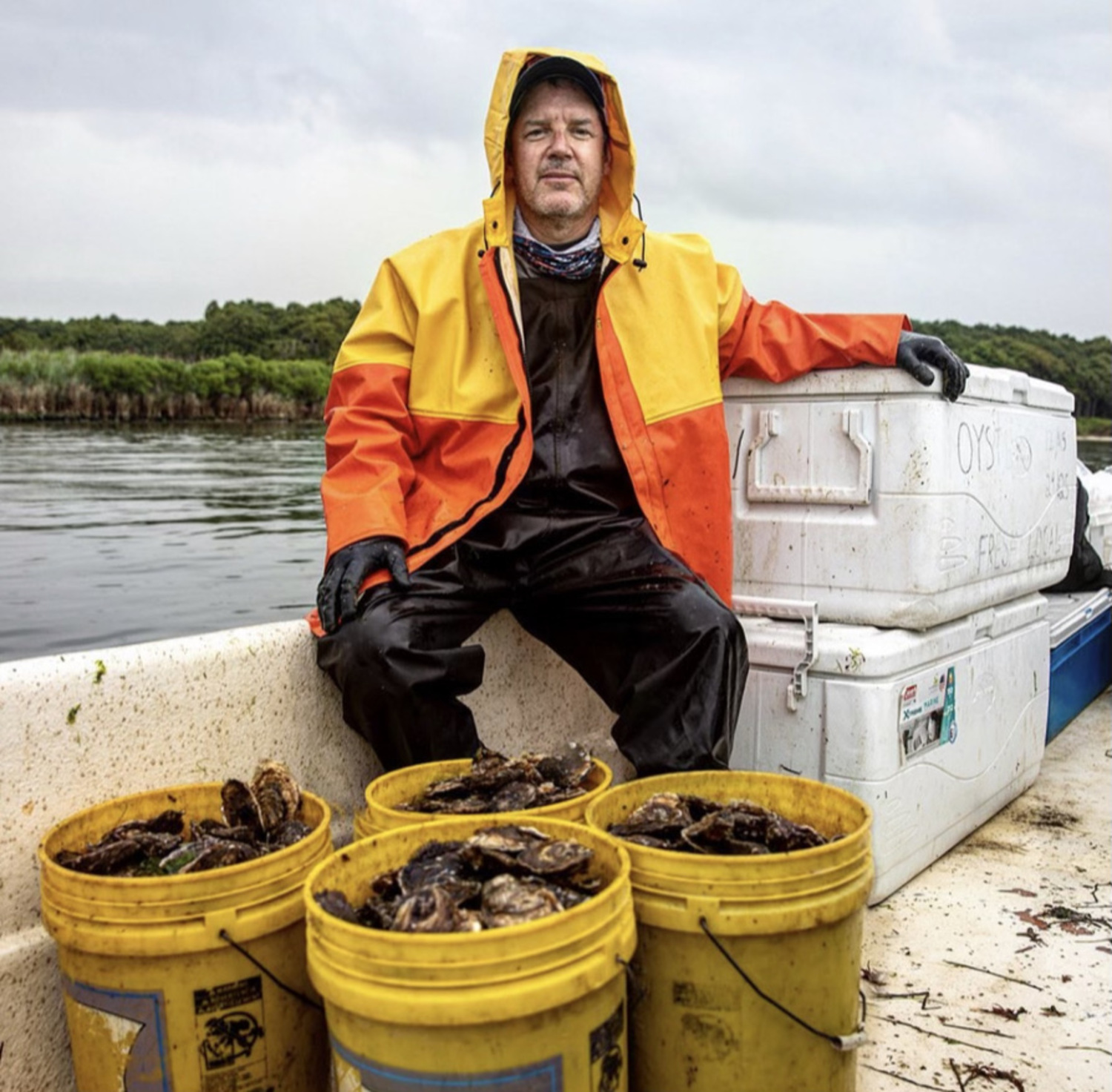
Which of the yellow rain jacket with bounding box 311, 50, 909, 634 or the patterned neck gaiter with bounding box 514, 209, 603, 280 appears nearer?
the yellow rain jacket with bounding box 311, 50, 909, 634

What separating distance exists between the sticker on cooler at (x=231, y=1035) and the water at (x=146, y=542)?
8.69 meters

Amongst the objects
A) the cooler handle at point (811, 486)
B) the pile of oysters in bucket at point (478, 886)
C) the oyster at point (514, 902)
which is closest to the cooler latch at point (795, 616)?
→ the cooler handle at point (811, 486)

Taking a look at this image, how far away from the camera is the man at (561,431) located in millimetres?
2588

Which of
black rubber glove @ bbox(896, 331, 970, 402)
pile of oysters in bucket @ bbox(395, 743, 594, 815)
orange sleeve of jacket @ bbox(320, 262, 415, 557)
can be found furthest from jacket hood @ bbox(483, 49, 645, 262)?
pile of oysters in bucket @ bbox(395, 743, 594, 815)

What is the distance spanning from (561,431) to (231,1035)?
160cm

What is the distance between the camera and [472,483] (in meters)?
2.79

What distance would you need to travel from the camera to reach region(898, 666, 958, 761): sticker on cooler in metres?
2.93

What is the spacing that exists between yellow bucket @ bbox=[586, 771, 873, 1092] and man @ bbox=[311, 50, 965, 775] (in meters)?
0.78

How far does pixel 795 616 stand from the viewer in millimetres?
3068

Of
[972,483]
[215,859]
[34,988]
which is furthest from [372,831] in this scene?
[972,483]

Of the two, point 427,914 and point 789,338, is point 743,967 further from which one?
point 789,338

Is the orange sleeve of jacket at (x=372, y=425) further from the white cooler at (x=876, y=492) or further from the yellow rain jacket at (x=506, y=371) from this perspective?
the white cooler at (x=876, y=492)

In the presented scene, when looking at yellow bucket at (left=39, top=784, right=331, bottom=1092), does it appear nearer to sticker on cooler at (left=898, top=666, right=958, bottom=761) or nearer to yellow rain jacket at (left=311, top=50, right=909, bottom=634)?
yellow rain jacket at (left=311, top=50, right=909, bottom=634)

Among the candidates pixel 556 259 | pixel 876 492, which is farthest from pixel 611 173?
pixel 876 492
